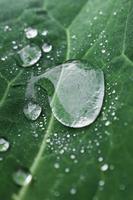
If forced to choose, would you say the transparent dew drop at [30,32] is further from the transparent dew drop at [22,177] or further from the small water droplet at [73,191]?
the small water droplet at [73,191]

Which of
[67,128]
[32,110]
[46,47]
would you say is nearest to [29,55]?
[46,47]

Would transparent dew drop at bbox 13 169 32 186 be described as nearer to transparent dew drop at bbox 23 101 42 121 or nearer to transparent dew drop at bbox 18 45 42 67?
transparent dew drop at bbox 23 101 42 121

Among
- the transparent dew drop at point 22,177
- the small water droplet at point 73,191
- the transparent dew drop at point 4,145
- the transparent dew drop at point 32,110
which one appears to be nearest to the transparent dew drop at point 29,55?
the transparent dew drop at point 32,110

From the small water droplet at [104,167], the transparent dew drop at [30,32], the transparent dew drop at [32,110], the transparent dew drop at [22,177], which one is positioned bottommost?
the small water droplet at [104,167]

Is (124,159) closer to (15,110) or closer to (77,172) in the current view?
(77,172)

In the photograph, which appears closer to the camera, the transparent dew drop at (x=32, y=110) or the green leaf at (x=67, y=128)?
the green leaf at (x=67, y=128)

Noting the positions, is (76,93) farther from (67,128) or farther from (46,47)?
(46,47)
